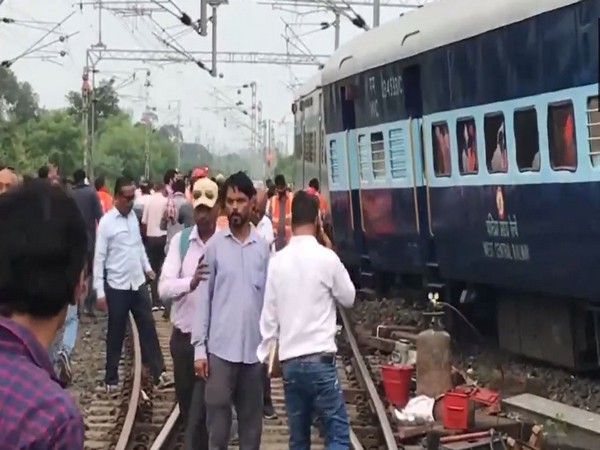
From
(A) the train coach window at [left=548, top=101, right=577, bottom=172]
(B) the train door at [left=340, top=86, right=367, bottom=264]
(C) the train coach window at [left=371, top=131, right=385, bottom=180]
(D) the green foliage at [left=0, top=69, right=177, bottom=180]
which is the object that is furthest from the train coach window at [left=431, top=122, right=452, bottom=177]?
(D) the green foliage at [left=0, top=69, right=177, bottom=180]

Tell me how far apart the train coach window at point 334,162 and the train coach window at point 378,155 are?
242 centimetres

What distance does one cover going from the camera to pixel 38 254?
2.67m

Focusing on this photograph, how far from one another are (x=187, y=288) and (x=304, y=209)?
3.07 ft

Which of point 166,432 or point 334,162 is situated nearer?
point 166,432

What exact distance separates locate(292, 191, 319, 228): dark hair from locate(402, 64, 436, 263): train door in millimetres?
8385

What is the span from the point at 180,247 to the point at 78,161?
72697 mm

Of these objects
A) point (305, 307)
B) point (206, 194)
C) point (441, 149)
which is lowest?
point (305, 307)

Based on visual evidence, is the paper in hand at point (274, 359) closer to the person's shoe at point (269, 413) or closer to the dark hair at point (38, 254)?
the person's shoe at point (269, 413)

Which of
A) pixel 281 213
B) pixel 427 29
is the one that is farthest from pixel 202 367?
pixel 281 213

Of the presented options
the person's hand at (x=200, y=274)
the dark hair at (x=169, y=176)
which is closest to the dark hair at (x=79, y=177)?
the dark hair at (x=169, y=176)

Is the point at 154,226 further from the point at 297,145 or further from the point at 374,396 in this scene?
the point at 297,145

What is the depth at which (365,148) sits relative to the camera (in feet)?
62.2

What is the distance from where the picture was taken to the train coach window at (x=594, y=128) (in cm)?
1117

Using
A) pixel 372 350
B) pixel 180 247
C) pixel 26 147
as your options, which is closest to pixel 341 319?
pixel 372 350
